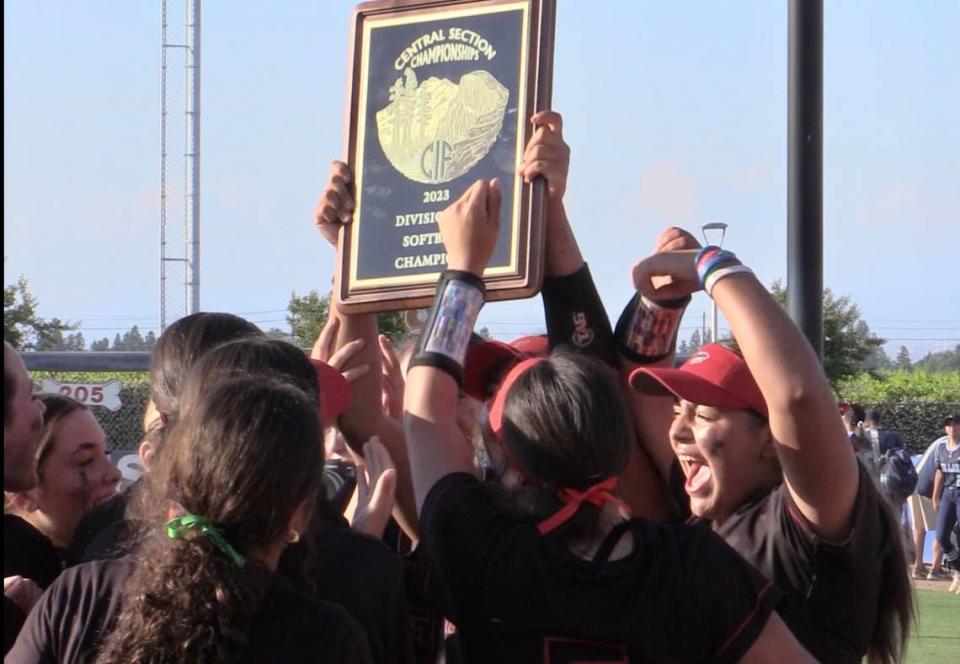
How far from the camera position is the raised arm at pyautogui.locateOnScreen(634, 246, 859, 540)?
2.60 m

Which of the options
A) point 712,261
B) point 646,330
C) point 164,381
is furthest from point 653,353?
point 164,381

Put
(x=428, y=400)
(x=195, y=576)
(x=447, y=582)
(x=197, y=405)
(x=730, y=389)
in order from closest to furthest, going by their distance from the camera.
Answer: (x=195, y=576) → (x=197, y=405) → (x=447, y=582) → (x=428, y=400) → (x=730, y=389)

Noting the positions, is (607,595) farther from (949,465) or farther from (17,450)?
(949,465)

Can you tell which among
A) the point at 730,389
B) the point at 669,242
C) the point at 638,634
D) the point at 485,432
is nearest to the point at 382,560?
the point at 485,432

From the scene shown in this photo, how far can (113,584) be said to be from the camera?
2.27 metres

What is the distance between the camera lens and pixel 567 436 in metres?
2.55

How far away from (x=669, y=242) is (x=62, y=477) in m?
1.83

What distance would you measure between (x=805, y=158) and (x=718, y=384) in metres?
1.18

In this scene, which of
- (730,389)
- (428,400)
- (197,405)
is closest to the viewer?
(197,405)

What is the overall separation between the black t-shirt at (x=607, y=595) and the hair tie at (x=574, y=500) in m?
0.04

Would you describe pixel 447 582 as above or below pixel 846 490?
below

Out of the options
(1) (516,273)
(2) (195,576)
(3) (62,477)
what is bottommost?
(3) (62,477)

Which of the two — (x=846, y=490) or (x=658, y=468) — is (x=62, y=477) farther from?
(x=846, y=490)

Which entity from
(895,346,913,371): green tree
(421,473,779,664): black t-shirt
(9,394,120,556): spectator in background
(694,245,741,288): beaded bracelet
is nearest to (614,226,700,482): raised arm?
(694,245,741,288): beaded bracelet
